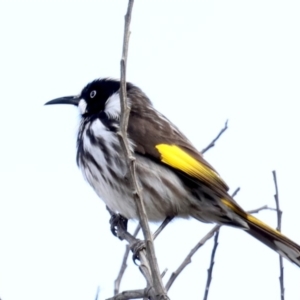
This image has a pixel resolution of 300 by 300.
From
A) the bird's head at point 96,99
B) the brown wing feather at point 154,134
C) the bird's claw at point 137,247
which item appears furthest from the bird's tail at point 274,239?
the bird's head at point 96,99

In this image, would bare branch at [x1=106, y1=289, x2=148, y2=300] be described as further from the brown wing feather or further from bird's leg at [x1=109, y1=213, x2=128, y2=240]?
the brown wing feather

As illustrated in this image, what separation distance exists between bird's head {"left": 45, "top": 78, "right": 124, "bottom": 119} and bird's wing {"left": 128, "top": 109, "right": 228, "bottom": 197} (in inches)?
17.4

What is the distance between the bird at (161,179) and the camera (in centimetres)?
626

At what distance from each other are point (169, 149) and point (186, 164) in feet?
0.68

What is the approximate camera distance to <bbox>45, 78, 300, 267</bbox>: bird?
6.26 meters

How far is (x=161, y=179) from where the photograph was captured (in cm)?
632

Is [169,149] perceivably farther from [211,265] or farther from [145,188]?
[211,265]

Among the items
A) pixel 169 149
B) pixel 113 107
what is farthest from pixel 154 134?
pixel 113 107

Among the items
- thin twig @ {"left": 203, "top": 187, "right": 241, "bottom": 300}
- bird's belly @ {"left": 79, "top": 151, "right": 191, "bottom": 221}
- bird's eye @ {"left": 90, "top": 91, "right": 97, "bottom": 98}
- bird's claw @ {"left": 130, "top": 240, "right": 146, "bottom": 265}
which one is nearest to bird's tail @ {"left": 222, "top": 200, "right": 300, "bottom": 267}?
bird's belly @ {"left": 79, "top": 151, "right": 191, "bottom": 221}

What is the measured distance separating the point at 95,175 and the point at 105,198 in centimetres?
21

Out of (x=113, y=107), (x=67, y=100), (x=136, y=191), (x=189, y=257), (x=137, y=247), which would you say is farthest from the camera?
(x=67, y=100)

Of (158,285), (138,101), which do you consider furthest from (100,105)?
(158,285)

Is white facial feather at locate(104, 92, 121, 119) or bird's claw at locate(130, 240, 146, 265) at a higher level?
white facial feather at locate(104, 92, 121, 119)

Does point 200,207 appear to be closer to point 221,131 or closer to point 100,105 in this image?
point 221,131
